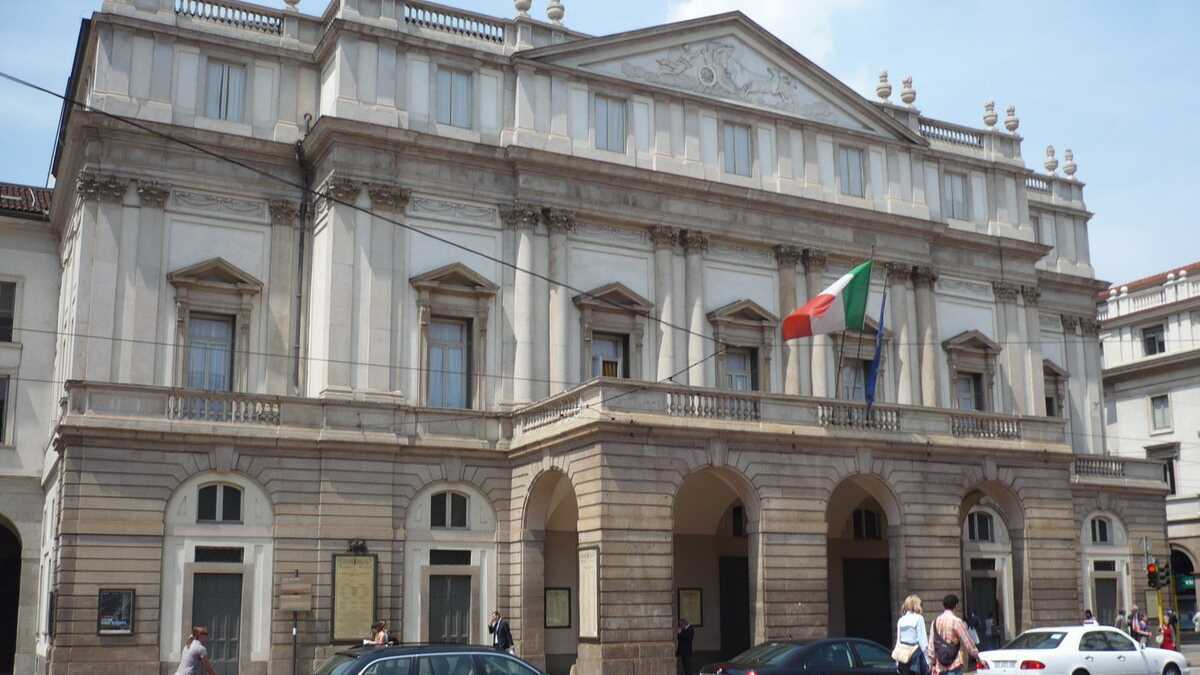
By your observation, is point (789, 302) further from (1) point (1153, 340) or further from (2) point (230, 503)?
(1) point (1153, 340)

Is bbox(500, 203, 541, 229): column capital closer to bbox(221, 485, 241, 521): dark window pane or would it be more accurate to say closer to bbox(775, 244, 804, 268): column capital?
bbox(775, 244, 804, 268): column capital

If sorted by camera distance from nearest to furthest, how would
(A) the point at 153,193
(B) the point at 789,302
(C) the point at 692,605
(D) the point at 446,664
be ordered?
(D) the point at 446,664
(A) the point at 153,193
(C) the point at 692,605
(B) the point at 789,302

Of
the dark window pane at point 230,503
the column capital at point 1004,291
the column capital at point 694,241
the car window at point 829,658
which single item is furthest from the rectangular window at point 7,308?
the column capital at point 1004,291

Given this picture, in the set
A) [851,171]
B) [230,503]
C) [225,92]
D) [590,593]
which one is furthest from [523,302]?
[851,171]

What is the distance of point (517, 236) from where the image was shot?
121 ft

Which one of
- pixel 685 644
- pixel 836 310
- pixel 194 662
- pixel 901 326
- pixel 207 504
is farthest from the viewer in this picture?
pixel 901 326

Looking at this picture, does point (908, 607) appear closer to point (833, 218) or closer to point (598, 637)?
point (598, 637)

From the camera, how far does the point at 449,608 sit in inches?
1355

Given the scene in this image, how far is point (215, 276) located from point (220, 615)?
8.74 m

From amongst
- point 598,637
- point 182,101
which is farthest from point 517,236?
point 598,637

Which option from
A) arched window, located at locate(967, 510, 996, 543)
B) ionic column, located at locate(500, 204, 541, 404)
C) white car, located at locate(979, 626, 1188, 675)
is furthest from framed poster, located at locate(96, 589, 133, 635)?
arched window, located at locate(967, 510, 996, 543)

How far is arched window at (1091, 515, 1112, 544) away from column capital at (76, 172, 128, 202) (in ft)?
107

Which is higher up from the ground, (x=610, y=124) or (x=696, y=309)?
(x=610, y=124)

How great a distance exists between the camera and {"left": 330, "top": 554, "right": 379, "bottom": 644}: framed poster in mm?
32562
